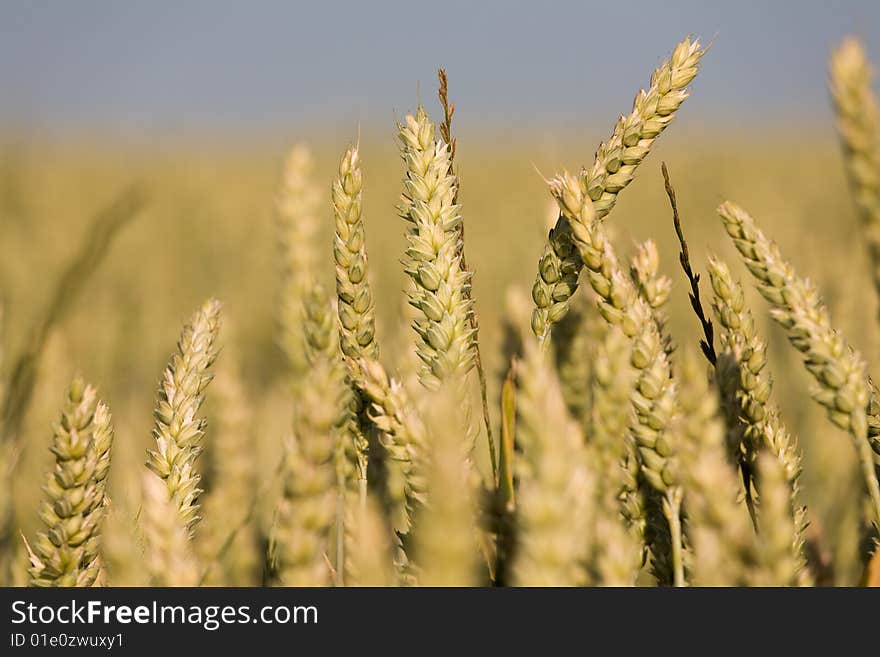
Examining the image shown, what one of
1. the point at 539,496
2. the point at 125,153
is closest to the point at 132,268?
the point at 539,496

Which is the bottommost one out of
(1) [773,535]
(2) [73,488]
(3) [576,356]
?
(1) [773,535]

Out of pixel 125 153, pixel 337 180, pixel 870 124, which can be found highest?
pixel 125 153

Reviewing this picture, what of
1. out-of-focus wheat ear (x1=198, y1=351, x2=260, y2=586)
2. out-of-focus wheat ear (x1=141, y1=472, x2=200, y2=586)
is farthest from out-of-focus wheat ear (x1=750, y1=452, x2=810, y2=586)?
out-of-focus wheat ear (x1=198, y1=351, x2=260, y2=586)

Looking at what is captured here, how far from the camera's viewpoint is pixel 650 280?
0.88 meters

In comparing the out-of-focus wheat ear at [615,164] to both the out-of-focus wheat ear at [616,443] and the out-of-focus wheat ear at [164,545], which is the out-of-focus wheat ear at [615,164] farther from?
the out-of-focus wheat ear at [164,545]

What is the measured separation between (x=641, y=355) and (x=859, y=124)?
0.65m

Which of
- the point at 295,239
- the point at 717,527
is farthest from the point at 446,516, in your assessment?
the point at 295,239

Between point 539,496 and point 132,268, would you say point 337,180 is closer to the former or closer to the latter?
point 539,496

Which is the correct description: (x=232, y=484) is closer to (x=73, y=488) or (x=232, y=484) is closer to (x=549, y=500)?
(x=73, y=488)

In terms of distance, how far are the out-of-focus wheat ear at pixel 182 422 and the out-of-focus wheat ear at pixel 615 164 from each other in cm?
33

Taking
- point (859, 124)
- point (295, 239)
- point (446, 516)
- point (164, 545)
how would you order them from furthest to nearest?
point (295, 239) → point (859, 124) → point (164, 545) → point (446, 516)
